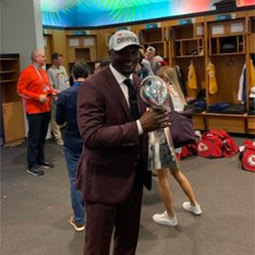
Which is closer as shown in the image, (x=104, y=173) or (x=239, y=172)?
(x=104, y=173)

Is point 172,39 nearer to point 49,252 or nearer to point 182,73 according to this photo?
point 182,73

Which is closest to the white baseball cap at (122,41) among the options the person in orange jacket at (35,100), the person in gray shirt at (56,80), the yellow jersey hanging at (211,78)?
the person in orange jacket at (35,100)

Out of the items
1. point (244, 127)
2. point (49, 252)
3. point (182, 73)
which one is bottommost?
point (49, 252)

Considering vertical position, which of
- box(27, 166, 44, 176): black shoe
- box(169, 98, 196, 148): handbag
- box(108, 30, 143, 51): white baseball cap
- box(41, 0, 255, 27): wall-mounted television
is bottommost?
box(27, 166, 44, 176): black shoe

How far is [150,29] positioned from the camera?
693cm

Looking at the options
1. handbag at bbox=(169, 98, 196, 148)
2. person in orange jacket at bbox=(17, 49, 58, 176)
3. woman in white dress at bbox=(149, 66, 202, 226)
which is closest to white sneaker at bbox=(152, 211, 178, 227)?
woman in white dress at bbox=(149, 66, 202, 226)

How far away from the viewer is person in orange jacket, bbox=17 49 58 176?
4.64 metres

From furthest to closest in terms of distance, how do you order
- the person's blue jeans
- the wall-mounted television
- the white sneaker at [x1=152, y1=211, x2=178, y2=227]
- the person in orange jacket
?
the wall-mounted television < the person in orange jacket < the white sneaker at [x1=152, y1=211, x2=178, y2=227] < the person's blue jeans

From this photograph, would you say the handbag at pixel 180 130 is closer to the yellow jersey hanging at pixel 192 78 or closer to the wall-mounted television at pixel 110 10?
the yellow jersey hanging at pixel 192 78

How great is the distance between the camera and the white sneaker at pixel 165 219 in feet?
10.2

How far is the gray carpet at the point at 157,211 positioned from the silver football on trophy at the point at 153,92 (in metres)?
1.48

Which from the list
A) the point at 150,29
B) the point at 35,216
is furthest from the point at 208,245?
the point at 150,29

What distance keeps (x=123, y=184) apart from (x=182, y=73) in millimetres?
5296

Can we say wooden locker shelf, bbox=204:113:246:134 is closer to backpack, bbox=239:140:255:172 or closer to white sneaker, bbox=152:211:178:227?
backpack, bbox=239:140:255:172
